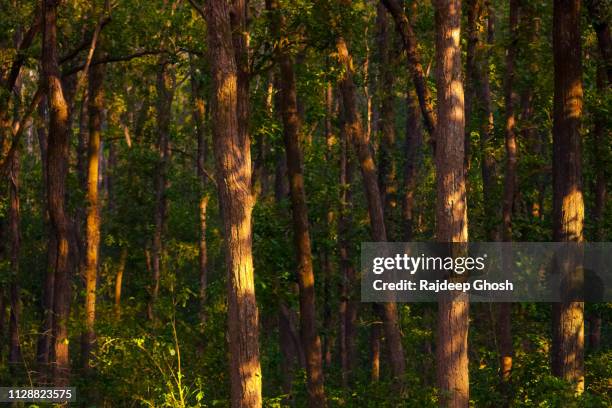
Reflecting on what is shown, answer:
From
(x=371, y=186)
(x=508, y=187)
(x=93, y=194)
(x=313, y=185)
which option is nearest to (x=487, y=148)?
(x=508, y=187)

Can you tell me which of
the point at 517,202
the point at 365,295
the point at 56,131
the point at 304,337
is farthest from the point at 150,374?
the point at 517,202

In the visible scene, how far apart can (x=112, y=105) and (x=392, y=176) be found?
9.99m

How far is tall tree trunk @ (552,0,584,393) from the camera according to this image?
18.0 m

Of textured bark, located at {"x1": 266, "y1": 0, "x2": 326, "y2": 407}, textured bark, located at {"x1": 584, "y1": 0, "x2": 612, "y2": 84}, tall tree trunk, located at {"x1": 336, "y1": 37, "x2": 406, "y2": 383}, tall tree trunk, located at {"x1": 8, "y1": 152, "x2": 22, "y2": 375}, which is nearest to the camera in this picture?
textured bark, located at {"x1": 584, "y1": 0, "x2": 612, "y2": 84}

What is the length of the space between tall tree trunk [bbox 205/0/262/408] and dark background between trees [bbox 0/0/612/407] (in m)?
0.03

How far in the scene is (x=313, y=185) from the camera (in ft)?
89.7

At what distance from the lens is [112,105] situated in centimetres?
3366

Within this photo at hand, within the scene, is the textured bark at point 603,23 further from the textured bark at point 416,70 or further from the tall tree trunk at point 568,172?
the textured bark at point 416,70

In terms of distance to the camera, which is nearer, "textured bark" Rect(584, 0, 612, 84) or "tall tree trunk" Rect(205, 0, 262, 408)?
"tall tree trunk" Rect(205, 0, 262, 408)

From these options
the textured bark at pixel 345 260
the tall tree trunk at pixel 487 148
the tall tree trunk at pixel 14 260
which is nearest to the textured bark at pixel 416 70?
the tall tree trunk at pixel 487 148

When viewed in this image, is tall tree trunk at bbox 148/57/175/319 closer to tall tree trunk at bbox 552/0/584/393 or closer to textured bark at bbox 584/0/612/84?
textured bark at bbox 584/0/612/84

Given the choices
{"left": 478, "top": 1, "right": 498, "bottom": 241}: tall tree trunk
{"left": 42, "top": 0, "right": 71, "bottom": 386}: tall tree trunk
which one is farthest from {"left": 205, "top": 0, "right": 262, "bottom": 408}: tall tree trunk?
{"left": 478, "top": 1, "right": 498, "bottom": 241}: tall tree trunk

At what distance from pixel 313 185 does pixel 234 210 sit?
12.7 meters

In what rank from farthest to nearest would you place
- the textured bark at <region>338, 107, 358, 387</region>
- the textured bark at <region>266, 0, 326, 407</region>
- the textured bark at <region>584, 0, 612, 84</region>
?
1. the textured bark at <region>338, 107, 358, 387</region>
2. the textured bark at <region>266, 0, 326, 407</region>
3. the textured bark at <region>584, 0, 612, 84</region>
